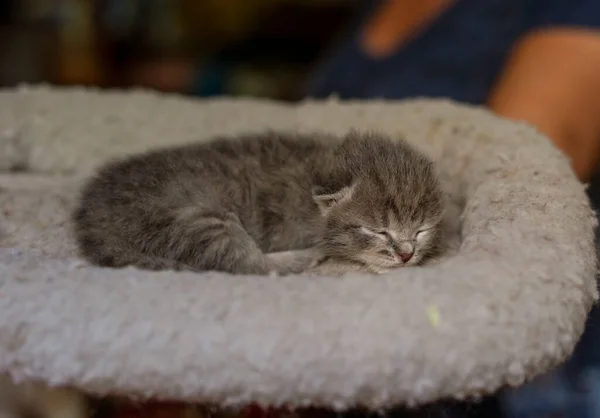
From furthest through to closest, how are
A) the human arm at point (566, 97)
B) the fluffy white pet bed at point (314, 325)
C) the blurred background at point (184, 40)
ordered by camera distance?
the blurred background at point (184, 40) → the human arm at point (566, 97) → the fluffy white pet bed at point (314, 325)

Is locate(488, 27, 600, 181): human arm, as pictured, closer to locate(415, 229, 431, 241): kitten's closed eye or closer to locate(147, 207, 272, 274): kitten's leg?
locate(415, 229, 431, 241): kitten's closed eye

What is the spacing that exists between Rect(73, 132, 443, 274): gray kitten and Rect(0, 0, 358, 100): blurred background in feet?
7.62

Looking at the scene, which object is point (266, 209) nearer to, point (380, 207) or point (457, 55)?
point (380, 207)

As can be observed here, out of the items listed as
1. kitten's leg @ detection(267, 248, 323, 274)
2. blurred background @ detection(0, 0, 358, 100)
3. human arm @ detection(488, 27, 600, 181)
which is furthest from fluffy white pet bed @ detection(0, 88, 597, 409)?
blurred background @ detection(0, 0, 358, 100)

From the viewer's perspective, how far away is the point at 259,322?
774mm

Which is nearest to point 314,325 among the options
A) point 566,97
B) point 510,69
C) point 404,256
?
point 404,256

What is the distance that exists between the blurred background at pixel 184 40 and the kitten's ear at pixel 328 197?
2403mm

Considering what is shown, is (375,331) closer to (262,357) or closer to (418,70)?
(262,357)

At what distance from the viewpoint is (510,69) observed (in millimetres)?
1781

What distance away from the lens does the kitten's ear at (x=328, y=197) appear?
1.11m

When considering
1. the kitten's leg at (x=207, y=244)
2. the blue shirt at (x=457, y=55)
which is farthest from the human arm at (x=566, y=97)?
the kitten's leg at (x=207, y=244)

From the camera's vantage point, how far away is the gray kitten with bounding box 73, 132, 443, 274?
108cm

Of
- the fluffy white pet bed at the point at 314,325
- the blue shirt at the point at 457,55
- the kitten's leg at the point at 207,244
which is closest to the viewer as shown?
the fluffy white pet bed at the point at 314,325

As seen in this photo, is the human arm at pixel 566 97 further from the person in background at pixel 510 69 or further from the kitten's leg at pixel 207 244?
the kitten's leg at pixel 207 244
